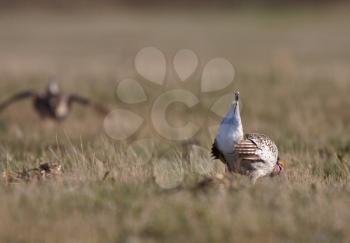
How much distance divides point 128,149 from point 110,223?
3.35m

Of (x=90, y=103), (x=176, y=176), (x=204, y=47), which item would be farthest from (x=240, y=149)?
(x=204, y=47)

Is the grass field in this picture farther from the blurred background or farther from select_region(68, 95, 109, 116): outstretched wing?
select_region(68, 95, 109, 116): outstretched wing

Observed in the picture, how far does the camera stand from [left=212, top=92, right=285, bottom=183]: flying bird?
6160 millimetres

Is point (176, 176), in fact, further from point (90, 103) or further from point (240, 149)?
point (90, 103)

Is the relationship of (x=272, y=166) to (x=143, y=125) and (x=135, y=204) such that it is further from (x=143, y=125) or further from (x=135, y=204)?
(x=143, y=125)

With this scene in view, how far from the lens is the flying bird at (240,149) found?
6160mm

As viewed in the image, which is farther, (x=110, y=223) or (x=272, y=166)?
(x=272, y=166)

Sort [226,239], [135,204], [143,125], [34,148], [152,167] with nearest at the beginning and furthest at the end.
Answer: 1. [226,239]
2. [135,204]
3. [152,167]
4. [34,148]
5. [143,125]

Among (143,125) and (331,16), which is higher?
(331,16)

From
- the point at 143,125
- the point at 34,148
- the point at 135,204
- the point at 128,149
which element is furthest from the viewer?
the point at 143,125

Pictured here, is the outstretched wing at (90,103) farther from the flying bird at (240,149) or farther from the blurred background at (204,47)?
the flying bird at (240,149)

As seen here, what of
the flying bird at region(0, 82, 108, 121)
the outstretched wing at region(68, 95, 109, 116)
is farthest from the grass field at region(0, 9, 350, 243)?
the outstretched wing at region(68, 95, 109, 116)

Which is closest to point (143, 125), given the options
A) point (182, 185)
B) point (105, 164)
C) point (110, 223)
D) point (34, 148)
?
point (34, 148)

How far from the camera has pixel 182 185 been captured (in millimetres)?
6004
